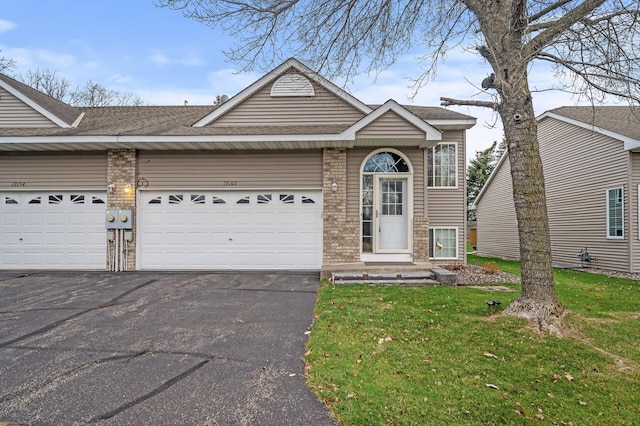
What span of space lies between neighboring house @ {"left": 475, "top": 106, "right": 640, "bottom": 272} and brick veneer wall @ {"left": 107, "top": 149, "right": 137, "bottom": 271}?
11.4 meters

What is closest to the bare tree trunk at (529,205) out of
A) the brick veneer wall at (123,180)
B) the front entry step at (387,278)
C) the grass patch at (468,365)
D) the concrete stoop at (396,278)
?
the grass patch at (468,365)

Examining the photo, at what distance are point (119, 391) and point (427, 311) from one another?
4.09m

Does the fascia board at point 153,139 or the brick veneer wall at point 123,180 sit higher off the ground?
the fascia board at point 153,139

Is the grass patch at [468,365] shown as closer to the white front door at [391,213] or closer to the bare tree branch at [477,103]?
the bare tree branch at [477,103]

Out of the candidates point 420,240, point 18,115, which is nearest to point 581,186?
point 420,240

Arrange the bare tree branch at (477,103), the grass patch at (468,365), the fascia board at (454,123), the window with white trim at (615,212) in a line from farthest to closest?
the fascia board at (454,123) < the window with white trim at (615,212) < the bare tree branch at (477,103) < the grass patch at (468,365)

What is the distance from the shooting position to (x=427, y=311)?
17.1 feet

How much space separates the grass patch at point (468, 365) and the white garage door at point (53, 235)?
7176 mm

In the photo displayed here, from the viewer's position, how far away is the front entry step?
7.39 m

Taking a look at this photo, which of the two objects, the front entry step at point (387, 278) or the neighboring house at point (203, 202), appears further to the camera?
the neighboring house at point (203, 202)

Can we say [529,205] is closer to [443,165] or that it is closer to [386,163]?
[386,163]

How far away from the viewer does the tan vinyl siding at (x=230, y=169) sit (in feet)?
29.8

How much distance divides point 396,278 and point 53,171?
944 cm

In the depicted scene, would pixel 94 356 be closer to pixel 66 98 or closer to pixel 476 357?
pixel 476 357
